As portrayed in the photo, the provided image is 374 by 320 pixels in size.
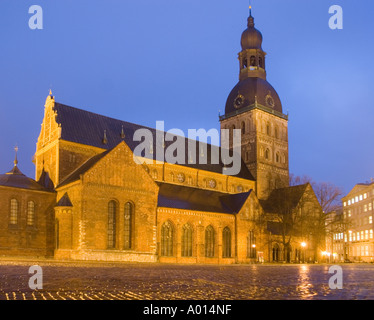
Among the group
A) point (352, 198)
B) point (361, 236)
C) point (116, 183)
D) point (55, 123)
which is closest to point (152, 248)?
point (116, 183)

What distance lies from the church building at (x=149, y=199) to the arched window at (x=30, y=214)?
106 millimetres

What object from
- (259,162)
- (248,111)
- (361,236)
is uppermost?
(248,111)

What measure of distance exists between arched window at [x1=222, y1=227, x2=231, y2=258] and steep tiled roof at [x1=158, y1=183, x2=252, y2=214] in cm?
252

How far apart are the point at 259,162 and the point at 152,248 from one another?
111ft

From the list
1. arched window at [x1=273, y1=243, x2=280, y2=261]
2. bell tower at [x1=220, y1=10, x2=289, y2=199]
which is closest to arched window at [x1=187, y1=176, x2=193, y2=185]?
arched window at [x1=273, y1=243, x2=280, y2=261]

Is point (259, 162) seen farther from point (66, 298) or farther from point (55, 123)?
point (66, 298)

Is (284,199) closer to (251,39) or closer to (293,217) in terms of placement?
(293,217)

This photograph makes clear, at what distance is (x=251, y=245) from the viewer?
198ft

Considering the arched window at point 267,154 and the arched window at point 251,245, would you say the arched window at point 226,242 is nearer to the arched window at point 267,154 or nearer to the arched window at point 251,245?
the arched window at point 251,245

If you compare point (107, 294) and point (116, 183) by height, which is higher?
point (116, 183)

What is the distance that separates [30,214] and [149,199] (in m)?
12.5

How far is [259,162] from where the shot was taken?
7675 centimetres
